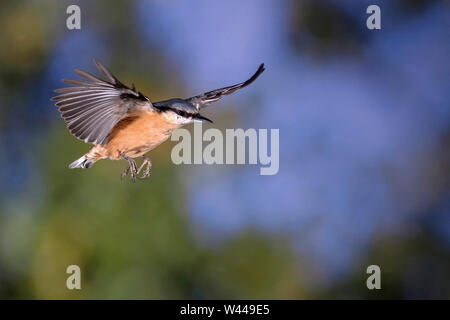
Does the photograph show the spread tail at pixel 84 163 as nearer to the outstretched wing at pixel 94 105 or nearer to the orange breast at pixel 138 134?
the orange breast at pixel 138 134

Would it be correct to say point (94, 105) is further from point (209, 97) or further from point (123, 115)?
point (209, 97)

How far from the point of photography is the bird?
110 cm

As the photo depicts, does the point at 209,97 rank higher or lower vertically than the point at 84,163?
higher

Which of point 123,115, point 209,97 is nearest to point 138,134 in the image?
point 123,115

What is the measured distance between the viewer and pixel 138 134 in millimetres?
1198

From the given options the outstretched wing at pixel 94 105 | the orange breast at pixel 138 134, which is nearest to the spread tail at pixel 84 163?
the orange breast at pixel 138 134

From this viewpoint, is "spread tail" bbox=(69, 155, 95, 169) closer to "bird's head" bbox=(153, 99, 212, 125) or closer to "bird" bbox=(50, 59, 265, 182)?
"bird" bbox=(50, 59, 265, 182)

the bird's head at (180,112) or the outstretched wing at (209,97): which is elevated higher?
the outstretched wing at (209,97)

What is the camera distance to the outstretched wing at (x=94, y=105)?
111 centimetres

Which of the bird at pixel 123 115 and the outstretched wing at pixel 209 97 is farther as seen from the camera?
the outstretched wing at pixel 209 97

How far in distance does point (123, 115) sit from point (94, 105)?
6 cm

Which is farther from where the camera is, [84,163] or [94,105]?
[84,163]

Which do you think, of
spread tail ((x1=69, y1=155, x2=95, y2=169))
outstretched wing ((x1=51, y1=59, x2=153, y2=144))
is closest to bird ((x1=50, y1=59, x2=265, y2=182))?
outstretched wing ((x1=51, y1=59, x2=153, y2=144))

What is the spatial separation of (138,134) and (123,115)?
0.05m
